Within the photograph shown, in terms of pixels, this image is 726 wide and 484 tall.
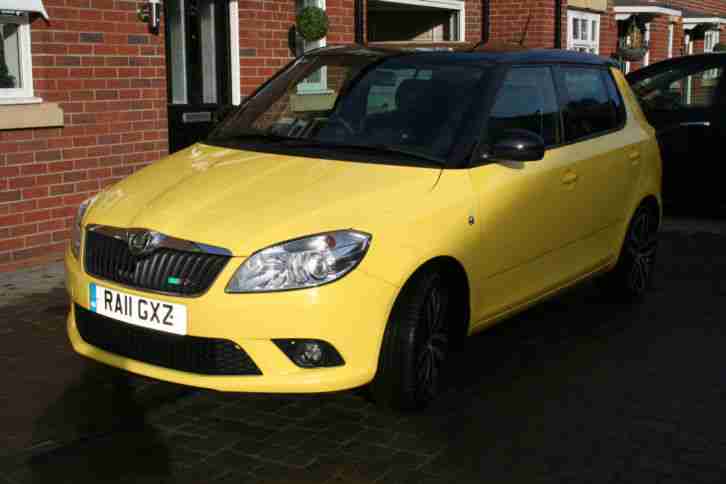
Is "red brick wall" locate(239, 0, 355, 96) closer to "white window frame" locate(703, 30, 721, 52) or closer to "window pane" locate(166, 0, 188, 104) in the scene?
"window pane" locate(166, 0, 188, 104)

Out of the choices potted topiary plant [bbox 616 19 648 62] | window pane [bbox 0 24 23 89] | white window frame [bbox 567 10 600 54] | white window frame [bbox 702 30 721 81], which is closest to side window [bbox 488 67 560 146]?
window pane [bbox 0 24 23 89]

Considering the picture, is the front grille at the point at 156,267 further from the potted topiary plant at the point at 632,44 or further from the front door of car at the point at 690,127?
the potted topiary plant at the point at 632,44

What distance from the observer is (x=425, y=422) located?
4.71 m

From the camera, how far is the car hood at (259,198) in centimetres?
431

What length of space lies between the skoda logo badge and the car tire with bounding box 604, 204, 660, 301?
3.56 metres

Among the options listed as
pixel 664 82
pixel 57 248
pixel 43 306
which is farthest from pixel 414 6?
pixel 43 306

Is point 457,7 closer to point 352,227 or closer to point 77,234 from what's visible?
point 77,234

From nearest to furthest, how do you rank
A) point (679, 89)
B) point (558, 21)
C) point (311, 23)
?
point (311, 23)
point (679, 89)
point (558, 21)

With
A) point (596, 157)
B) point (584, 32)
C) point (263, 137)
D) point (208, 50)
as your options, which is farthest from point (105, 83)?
point (584, 32)

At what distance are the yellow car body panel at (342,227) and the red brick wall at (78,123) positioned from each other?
3.02 metres

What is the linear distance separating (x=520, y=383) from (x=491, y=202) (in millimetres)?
971

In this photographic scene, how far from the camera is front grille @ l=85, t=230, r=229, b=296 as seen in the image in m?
4.25

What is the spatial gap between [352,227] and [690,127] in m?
7.74

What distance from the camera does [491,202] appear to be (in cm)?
507
